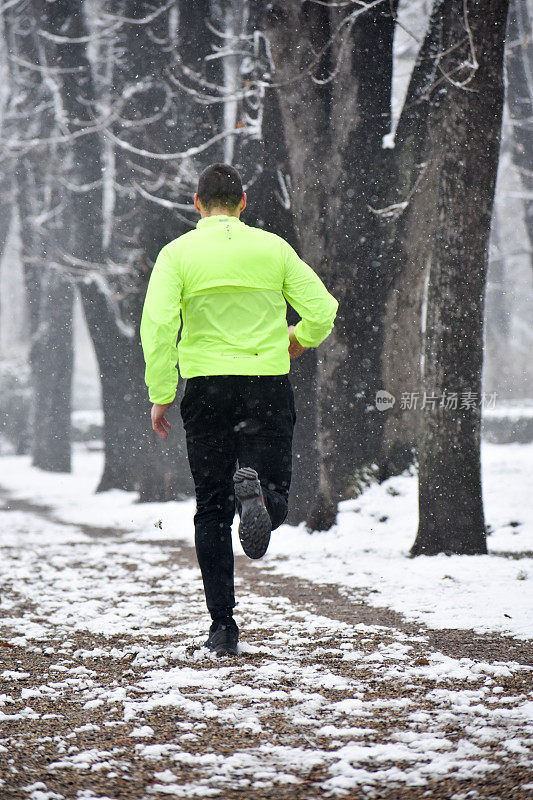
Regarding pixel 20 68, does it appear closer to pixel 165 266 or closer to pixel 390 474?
pixel 390 474

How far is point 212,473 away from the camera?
4.08 m

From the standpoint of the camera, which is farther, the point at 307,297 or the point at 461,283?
the point at 461,283

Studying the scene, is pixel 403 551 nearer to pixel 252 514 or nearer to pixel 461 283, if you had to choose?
pixel 461 283

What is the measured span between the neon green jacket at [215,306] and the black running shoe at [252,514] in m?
0.50

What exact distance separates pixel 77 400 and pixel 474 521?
93.8 ft

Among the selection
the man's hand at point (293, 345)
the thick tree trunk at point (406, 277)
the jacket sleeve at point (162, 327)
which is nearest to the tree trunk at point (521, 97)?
the thick tree trunk at point (406, 277)

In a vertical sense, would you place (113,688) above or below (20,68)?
below

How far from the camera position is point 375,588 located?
6.07 m

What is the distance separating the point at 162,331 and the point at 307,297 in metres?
0.75

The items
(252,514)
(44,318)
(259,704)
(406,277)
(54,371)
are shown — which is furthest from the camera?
(44,318)

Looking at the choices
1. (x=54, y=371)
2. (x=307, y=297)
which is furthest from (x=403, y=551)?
(x=54, y=371)

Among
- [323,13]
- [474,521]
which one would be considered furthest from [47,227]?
[474,521]

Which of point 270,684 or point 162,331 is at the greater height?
point 162,331

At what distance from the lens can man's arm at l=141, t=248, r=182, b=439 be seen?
3982mm
